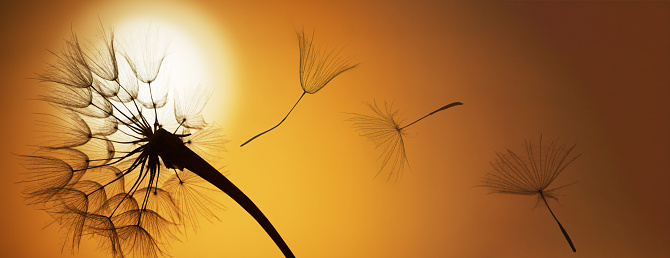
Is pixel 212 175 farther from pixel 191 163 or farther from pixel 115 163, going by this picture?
pixel 115 163

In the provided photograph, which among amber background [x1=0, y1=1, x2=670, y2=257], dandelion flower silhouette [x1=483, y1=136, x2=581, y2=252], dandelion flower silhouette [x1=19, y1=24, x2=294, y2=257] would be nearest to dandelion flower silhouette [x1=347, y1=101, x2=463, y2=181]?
amber background [x1=0, y1=1, x2=670, y2=257]

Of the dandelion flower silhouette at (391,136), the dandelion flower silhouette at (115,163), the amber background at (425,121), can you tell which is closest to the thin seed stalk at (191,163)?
the dandelion flower silhouette at (115,163)

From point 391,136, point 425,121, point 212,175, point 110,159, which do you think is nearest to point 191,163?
point 212,175

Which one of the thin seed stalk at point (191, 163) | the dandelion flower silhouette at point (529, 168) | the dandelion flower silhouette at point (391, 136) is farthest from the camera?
the dandelion flower silhouette at point (391, 136)

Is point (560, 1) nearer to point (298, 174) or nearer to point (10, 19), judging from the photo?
point (298, 174)

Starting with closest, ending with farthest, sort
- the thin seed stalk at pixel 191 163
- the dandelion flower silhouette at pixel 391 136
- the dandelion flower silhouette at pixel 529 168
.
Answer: the thin seed stalk at pixel 191 163, the dandelion flower silhouette at pixel 529 168, the dandelion flower silhouette at pixel 391 136

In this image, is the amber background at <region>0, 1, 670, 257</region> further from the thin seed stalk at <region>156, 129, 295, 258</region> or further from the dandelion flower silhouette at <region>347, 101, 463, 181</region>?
the thin seed stalk at <region>156, 129, 295, 258</region>

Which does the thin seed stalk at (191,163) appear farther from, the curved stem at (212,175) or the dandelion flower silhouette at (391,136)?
the dandelion flower silhouette at (391,136)
